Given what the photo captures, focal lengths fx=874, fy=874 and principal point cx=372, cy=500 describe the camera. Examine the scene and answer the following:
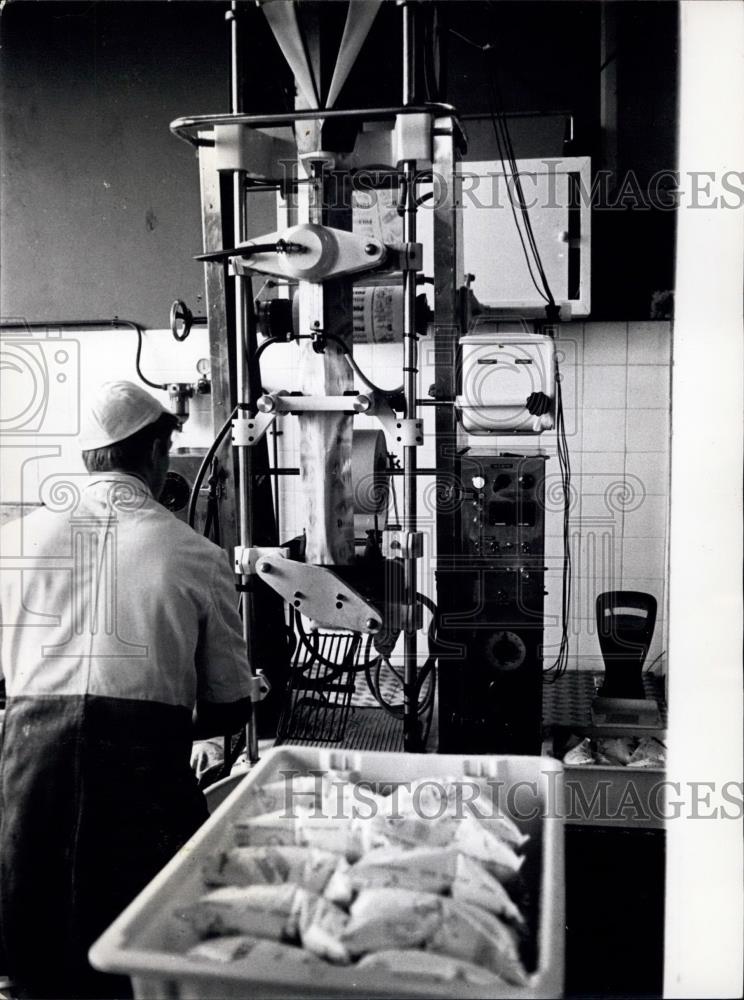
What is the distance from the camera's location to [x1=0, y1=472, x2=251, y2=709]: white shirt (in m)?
1.63

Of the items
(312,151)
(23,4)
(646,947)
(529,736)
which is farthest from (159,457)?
(23,4)

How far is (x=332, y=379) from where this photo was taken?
7.36 feet

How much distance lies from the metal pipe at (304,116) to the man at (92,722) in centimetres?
103

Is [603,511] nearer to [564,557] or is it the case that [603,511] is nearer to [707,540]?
[564,557]

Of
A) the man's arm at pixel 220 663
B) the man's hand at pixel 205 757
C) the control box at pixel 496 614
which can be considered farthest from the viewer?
the control box at pixel 496 614

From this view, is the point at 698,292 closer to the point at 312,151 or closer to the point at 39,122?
the point at 312,151

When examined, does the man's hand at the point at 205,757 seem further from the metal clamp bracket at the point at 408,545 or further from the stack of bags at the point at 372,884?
the stack of bags at the point at 372,884

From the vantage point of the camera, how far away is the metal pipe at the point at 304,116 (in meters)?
2.09

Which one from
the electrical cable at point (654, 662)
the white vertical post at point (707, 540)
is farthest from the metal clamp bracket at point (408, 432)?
the electrical cable at point (654, 662)

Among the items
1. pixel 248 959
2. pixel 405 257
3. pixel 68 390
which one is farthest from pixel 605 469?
pixel 248 959

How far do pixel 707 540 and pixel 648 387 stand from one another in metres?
2.91

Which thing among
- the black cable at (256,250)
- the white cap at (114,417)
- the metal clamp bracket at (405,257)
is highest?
the black cable at (256,250)

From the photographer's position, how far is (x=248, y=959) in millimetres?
895

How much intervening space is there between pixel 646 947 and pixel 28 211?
3.82 meters
